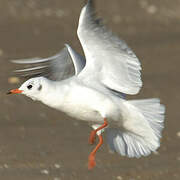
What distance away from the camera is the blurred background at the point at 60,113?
733 cm

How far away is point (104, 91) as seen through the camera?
21.4 feet

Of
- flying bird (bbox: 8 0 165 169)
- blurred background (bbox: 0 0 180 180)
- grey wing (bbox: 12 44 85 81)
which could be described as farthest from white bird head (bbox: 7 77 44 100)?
blurred background (bbox: 0 0 180 180)

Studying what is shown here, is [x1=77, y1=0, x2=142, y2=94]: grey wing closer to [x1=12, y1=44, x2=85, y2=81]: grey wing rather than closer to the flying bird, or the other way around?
the flying bird

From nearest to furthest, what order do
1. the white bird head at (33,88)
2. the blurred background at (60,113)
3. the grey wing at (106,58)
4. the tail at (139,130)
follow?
the white bird head at (33,88), the grey wing at (106,58), the tail at (139,130), the blurred background at (60,113)

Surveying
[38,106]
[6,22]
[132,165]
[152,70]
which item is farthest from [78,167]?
[6,22]

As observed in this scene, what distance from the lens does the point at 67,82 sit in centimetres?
632

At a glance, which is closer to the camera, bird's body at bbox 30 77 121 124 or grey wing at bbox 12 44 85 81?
bird's body at bbox 30 77 121 124

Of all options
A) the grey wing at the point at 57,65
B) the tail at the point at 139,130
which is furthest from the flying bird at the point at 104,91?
the grey wing at the point at 57,65

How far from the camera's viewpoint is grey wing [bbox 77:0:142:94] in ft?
20.9

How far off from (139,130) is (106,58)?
2.86 ft

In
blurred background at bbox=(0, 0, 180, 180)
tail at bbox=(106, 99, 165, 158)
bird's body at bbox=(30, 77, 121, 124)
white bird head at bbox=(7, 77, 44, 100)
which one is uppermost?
white bird head at bbox=(7, 77, 44, 100)

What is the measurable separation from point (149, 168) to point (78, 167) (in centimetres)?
85

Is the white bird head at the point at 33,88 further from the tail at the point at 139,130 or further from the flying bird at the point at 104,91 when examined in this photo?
the tail at the point at 139,130

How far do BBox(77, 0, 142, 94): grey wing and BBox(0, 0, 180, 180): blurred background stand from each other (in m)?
1.20
